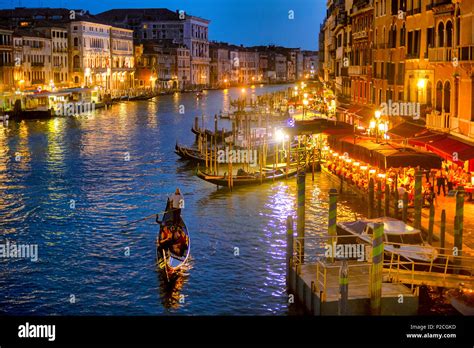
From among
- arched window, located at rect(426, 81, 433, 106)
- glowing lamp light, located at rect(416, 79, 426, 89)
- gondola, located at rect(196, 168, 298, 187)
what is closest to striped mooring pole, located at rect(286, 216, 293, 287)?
gondola, located at rect(196, 168, 298, 187)

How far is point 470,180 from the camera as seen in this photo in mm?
16453

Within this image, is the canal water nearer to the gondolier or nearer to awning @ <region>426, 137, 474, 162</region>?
the gondolier

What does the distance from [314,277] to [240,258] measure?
307 cm

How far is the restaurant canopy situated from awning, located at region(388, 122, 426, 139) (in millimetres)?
1083

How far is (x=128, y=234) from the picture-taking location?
16391mm

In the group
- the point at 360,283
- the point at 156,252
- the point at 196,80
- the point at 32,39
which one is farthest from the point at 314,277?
the point at 196,80

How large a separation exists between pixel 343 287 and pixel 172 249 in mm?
4527

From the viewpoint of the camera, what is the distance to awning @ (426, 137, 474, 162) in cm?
1554

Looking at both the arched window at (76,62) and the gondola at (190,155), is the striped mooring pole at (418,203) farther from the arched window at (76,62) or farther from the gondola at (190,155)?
the arched window at (76,62)

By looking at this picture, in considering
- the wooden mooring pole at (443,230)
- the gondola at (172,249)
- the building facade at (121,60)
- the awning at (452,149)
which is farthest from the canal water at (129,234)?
the building facade at (121,60)

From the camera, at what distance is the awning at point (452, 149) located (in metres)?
15.5

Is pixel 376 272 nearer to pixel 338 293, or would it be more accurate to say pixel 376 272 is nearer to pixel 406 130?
pixel 338 293

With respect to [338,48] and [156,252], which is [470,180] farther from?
[338,48]

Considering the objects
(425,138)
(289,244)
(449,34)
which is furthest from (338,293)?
(449,34)
